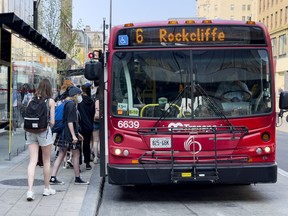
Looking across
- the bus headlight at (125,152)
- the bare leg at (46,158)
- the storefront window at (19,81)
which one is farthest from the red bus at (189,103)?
the storefront window at (19,81)

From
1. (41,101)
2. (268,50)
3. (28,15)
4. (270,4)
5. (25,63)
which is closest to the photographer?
(41,101)

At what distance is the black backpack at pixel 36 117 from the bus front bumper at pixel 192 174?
1333 millimetres

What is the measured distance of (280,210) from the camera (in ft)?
26.7

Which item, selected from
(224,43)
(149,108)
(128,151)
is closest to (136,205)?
(128,151)

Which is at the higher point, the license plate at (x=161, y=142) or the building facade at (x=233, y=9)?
the building facade at (x=233, y=9)

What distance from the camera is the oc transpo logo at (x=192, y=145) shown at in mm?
8180

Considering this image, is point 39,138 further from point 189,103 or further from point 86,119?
point 86,119

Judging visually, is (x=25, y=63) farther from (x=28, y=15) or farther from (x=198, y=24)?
(x=28, y=15)

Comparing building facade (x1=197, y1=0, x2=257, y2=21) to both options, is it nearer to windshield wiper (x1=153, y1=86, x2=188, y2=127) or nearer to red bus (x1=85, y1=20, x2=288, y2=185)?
red bus (x1=85, y1=20, x2=288, y2=185)

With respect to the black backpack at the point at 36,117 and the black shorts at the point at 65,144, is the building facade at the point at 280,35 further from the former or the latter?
the black backpack at the point at 36,117

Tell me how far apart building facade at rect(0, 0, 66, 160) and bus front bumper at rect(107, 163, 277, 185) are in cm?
471

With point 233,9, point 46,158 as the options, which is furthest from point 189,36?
point 233,9

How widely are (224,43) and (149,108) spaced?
1.57 metres

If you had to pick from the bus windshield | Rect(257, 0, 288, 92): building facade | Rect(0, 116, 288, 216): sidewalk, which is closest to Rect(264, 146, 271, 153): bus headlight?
the bus windshield
